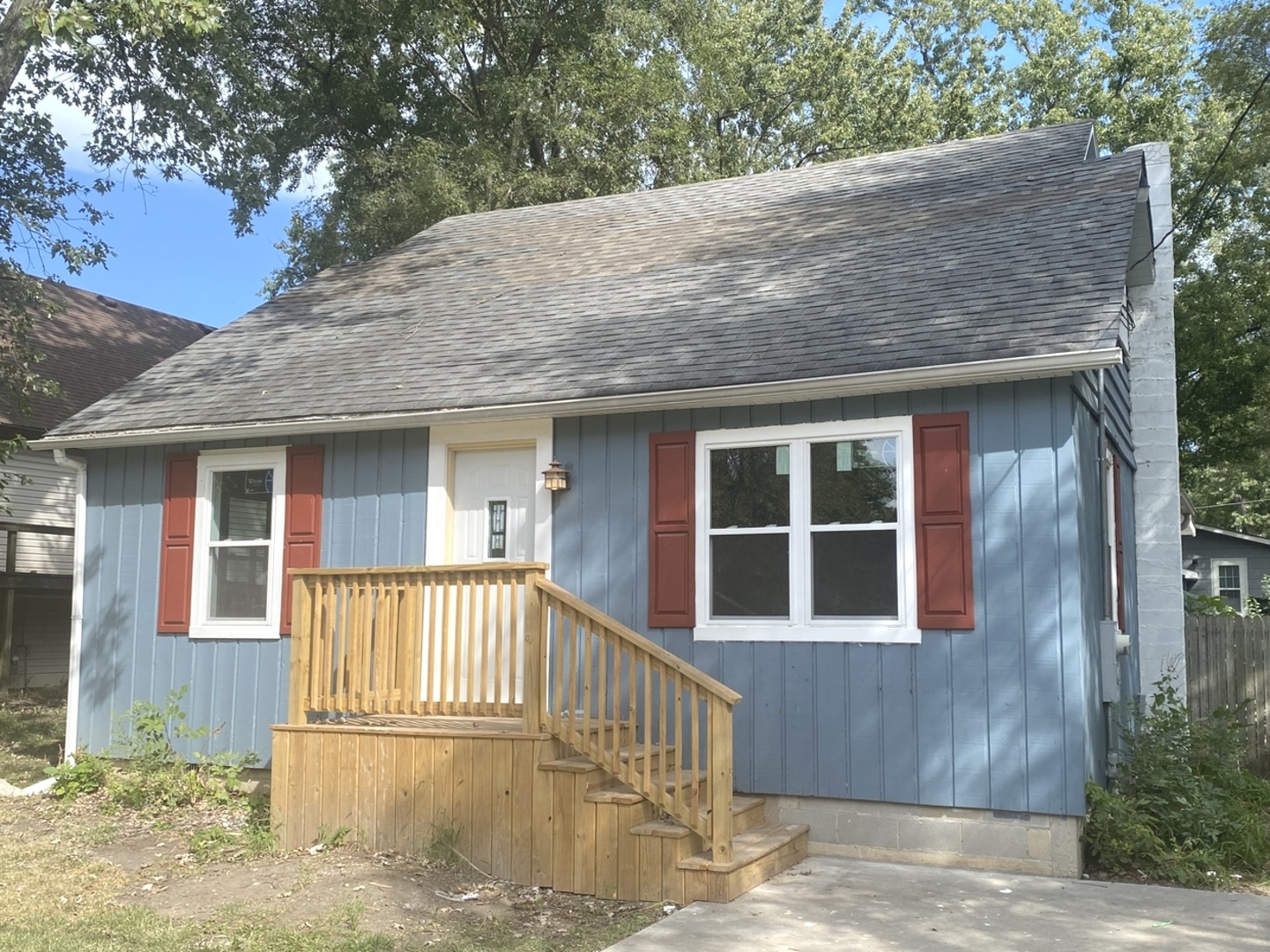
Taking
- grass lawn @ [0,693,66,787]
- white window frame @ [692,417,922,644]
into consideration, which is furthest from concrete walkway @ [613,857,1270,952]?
grass lawn @ [0,693,66,787]

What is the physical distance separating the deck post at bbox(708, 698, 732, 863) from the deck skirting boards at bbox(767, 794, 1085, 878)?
4.56 ft

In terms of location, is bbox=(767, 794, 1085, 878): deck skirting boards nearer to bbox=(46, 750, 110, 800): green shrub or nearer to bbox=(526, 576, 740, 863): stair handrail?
bbox=(526, 576, 740, 863): stair handrail

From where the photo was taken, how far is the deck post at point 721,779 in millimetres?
6008

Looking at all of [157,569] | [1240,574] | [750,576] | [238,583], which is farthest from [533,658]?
[1240,574]

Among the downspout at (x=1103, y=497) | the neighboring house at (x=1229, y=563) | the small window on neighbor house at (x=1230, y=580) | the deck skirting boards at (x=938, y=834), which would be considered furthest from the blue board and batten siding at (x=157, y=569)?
the small window on neighbor house at (x=1230, y=580)

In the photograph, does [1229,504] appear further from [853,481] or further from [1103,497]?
[853,481]

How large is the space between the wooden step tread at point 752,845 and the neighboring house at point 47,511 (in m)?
10.3

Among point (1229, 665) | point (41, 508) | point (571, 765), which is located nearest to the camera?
point (571, 765)

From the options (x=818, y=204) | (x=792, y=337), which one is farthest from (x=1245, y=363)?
(x=792, y=337)

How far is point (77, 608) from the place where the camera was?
9.84 meters

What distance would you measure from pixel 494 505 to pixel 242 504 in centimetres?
223

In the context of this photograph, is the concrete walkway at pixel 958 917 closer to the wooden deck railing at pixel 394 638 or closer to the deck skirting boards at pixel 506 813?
the deck skirting boards at pixel 506 813

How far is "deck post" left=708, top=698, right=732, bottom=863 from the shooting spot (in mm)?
6008

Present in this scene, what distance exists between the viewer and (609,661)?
26.6ft
